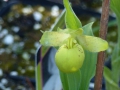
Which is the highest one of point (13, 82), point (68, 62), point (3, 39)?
point (68, 62)

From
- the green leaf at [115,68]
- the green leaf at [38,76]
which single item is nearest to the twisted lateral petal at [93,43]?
the green leaf at [38,76]

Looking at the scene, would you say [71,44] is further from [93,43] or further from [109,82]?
[109,82]

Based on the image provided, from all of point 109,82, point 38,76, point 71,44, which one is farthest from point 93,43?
point 109,82

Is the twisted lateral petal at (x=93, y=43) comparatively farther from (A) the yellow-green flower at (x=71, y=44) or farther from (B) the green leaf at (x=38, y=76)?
(B) the green leaf at (x=38, y=76)

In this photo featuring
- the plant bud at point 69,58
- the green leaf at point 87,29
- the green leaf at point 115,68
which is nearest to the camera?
the plant bud at point 69,58

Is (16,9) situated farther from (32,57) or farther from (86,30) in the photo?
(86,30)

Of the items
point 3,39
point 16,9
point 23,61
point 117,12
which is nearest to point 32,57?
point 23,61

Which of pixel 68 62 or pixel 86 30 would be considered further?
pixel 86 30
